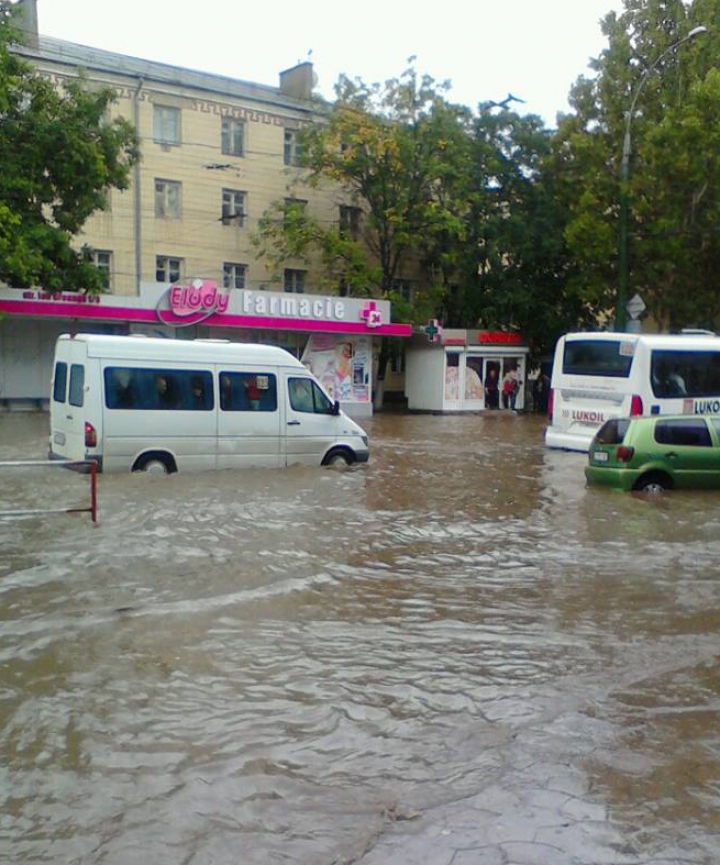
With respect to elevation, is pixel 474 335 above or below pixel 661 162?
below

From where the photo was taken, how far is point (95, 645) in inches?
263

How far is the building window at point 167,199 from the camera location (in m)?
35.5

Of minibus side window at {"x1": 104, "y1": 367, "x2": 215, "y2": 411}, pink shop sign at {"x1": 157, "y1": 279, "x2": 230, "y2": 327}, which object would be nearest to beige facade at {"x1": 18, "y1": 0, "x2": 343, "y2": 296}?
pink shop sign at {"x1": 157, "y1": 279, "x2": 230, "y2": 327}

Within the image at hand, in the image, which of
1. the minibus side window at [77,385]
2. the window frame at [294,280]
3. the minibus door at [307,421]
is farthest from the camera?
the window frame at [294,280]

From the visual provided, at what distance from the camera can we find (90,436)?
1370 centimetres

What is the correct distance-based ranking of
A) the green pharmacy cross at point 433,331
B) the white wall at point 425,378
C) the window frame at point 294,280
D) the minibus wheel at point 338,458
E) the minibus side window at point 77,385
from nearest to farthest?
the minibus side window at point 77,385 < the minibus wheel at point 338,458 < the green pharmacy cross at point 433,331 < the white wall at point 425,378 < the window frame at point 294,280

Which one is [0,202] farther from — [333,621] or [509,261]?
[509,261]

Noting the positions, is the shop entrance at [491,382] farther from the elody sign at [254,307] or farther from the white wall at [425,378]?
the elody sign at [254,307]

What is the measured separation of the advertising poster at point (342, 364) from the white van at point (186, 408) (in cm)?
1801

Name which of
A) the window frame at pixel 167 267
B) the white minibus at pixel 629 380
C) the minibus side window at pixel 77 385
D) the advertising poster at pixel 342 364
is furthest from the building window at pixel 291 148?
the minibus side window at pixel 77 385

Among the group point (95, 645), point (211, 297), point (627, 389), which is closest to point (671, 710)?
point (95, 645)

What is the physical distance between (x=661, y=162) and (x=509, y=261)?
9.61 m

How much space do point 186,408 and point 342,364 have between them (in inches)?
802

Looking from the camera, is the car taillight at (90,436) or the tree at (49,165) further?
the tree at (49,165)
